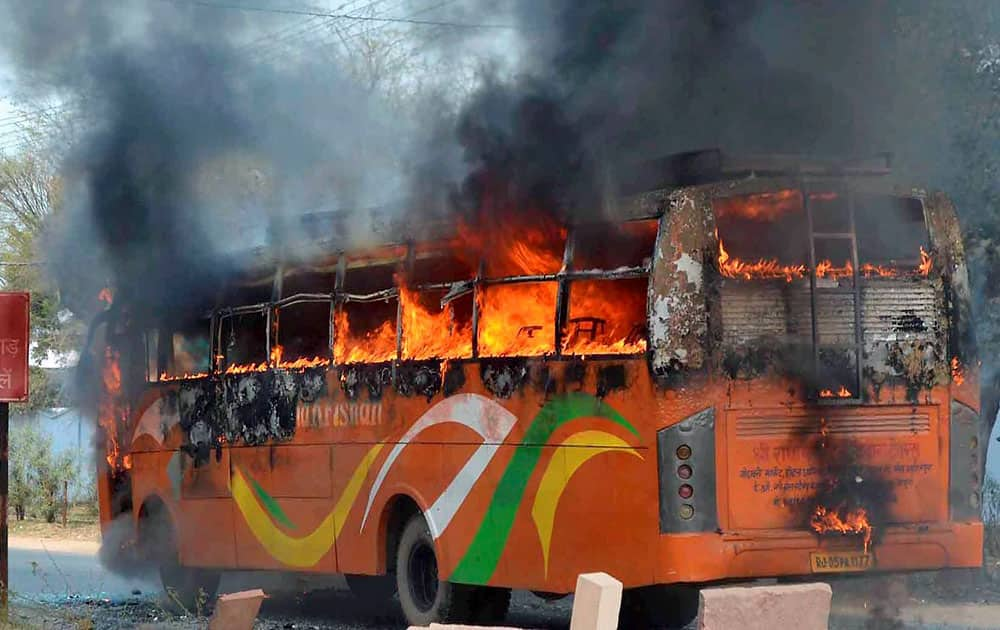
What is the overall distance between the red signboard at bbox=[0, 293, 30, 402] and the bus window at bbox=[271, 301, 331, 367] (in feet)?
6.79

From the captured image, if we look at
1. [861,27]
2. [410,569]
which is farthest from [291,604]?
[861,27]

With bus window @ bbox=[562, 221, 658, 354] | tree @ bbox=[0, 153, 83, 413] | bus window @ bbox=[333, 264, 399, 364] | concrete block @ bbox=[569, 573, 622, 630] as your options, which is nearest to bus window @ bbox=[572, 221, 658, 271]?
bus window @ bbox=[562, 221, 658, 354]

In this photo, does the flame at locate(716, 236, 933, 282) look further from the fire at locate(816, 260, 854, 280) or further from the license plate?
the license plate

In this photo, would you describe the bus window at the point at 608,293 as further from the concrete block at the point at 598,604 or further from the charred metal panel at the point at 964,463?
the concrete block at the point at 598,604

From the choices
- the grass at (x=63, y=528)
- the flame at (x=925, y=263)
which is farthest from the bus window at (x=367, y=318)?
the grass at (x=63, y=528)

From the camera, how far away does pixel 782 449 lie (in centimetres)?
953

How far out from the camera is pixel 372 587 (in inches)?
566

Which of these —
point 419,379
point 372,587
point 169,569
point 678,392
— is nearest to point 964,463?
point 678,392

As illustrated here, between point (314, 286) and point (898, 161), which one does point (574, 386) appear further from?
point (314, 286)

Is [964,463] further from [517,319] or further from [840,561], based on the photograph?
[517,319]

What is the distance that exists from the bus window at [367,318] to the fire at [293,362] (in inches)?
9.9

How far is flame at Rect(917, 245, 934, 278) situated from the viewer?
399 inches

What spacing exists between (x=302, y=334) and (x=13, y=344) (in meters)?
2.20

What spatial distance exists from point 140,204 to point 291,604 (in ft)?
13.0
